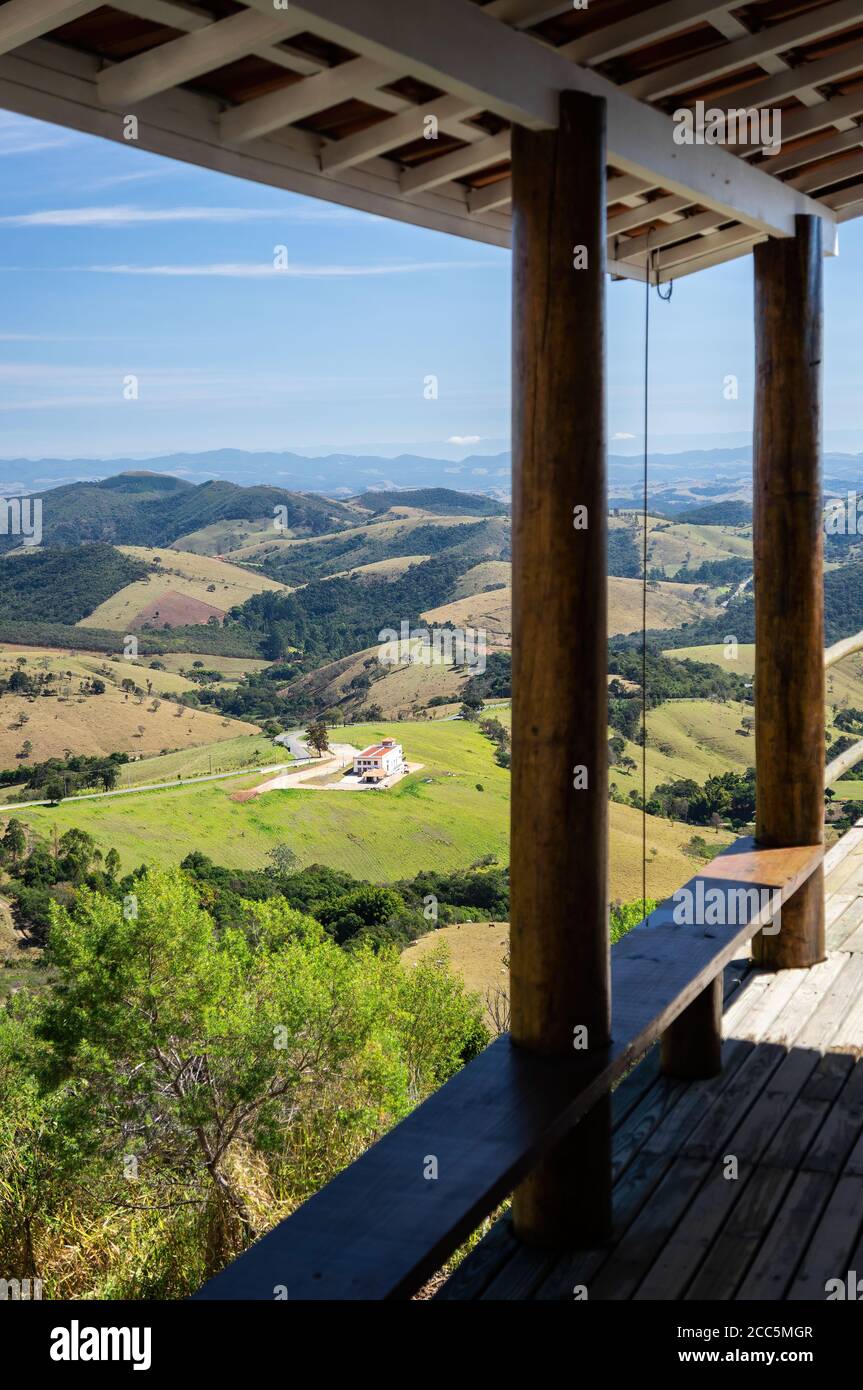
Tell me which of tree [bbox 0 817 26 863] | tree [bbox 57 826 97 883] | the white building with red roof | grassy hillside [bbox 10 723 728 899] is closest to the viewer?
tree [bbox 0 817 26 863]

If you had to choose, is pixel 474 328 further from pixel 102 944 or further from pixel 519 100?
pixel 519 100

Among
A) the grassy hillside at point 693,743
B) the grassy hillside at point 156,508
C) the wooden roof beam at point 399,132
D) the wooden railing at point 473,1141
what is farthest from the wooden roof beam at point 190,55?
the grassy hillside at point 156,508

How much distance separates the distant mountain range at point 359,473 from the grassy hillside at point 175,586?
5.39m

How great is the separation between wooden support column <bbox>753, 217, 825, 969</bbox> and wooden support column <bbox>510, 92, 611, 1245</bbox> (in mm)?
1445

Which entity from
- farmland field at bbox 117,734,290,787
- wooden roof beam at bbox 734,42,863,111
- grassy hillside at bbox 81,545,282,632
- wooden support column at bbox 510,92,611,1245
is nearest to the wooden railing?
wooden support column at bbox 510,92,611,1245

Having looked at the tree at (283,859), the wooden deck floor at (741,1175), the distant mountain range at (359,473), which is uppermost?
the distant mountain range at (359,473)

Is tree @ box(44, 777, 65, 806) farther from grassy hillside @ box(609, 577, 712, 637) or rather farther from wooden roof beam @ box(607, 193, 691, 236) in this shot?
wooden roof beam @ box(607, 193, 691, 236)

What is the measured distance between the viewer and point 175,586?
51969 mm

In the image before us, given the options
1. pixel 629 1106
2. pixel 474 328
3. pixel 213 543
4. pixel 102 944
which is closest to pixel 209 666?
pixel 213 543

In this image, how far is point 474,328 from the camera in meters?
98.9

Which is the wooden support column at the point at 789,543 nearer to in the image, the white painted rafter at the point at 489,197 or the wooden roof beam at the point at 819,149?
the wooden roof beam at the point at 819,149

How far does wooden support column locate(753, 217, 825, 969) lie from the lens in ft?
10.9

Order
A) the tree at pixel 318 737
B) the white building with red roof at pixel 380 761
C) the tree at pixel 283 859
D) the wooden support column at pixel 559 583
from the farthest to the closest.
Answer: the tree at pixel 318 737
the white building with red roof at pixel 380 761
the tree at pixel 283 859
the wooden support column at pixel 559 583

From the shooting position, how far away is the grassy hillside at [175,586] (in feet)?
163
